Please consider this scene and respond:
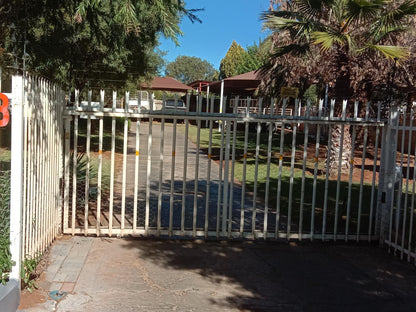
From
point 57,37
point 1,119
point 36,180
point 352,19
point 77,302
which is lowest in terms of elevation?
point 77,302

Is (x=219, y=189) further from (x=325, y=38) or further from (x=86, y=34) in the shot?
(x=86, y=34)

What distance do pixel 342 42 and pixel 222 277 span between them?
23.8 feet

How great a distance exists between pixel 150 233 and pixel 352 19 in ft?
22.1

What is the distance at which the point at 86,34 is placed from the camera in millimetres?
10656

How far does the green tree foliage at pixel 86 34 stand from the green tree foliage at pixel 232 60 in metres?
53.1

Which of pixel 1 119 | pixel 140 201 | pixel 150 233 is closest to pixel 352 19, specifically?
pixel 140 201

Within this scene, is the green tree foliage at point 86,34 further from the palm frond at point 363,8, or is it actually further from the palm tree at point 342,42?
the palm frond at point 363,8

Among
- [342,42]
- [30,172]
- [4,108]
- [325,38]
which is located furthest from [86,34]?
[4,108]

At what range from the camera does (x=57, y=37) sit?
9.01m

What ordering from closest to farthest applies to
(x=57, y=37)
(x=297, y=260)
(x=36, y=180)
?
(x=36, y=180)
(x=297, y=260)
(x=57, y=37)

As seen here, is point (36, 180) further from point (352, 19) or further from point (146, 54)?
point (146, 54)

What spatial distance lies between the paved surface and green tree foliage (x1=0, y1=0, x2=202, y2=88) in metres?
2.55

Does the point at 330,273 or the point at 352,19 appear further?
the point at 352,19

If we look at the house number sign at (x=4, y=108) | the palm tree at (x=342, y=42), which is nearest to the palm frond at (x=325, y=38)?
the palm tree at (x=342, y=42)
